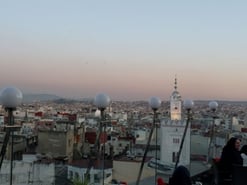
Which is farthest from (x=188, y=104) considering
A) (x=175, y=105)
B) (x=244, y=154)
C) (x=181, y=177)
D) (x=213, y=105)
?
(x=175, y=105)

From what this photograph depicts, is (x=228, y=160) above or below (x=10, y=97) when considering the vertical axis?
below

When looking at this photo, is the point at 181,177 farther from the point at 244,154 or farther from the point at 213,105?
the point at 213,105

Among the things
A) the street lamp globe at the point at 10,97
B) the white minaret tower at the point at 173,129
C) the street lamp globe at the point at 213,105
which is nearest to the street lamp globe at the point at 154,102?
the street lamp globe at the point at 213,105

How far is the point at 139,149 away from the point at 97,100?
80.8 feet

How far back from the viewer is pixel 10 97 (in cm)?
390

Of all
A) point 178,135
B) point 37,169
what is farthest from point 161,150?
point 37,169

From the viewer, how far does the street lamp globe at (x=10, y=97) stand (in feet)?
12.8

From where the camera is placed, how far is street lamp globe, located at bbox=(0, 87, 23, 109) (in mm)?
3896

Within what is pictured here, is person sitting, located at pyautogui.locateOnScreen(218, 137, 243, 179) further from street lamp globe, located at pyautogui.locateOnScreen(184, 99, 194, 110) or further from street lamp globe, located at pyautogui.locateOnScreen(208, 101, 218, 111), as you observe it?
street lamp globe, located at pyautogui.locateOnScreen(208, 101, 218, 111)

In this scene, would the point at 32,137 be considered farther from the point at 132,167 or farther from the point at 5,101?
the point at 5,101

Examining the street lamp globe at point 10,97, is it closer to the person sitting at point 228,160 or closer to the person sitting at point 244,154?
the person sitting at point 228,160

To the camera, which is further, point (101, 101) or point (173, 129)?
point (173, 129)

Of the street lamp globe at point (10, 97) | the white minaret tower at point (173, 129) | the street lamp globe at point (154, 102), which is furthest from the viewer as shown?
the white minaret tower at point (173, 129)

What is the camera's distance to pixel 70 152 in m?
28.0
